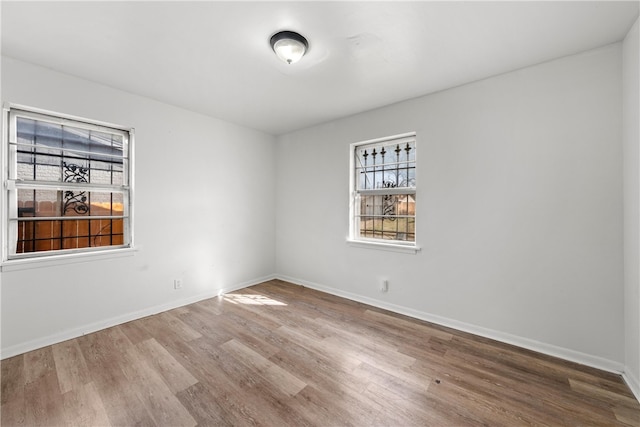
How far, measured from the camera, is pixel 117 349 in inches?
89.9

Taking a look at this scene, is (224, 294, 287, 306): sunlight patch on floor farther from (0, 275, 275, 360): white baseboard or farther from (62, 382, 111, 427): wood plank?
(62, 382, 111, 427): wood plank

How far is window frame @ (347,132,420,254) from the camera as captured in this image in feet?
9.96

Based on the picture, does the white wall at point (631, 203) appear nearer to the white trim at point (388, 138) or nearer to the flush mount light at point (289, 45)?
the white trim at point (388, 138)

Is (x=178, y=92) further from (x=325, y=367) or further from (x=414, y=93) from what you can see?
(x=325, y=367)

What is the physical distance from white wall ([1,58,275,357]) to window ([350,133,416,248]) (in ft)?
5.50

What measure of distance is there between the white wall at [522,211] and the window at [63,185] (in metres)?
3.01

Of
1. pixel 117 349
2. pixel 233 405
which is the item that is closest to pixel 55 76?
pixel 117 349

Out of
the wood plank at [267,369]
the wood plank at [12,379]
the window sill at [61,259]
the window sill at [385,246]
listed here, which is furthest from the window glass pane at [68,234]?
the window sill at [385,246]

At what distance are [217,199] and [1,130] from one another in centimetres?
205

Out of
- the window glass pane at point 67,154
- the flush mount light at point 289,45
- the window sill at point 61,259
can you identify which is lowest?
the window sill at point 61,259

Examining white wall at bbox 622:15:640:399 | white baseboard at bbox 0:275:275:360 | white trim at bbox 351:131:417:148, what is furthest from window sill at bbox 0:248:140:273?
white wall at bbox 622:15:640:399

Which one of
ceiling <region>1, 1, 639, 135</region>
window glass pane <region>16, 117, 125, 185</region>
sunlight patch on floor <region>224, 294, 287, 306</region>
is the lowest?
sunlight patch on floor <region>224, 294, 287, 306</region>

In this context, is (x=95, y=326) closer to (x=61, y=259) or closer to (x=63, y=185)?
(x=61, y=259)

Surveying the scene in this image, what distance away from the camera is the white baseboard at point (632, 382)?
171 cm
